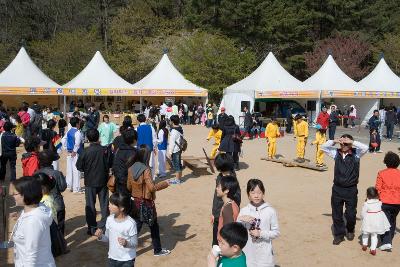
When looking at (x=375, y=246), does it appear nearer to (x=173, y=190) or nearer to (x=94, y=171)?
(x=94, y=171)

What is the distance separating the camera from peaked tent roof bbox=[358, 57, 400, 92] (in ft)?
83.1

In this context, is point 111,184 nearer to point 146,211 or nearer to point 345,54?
point 146,211

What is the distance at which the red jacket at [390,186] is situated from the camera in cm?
616

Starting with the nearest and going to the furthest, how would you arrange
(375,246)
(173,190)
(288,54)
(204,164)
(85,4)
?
1. (375,246)
2. (173,190)
3. (204,164)
4. (288,54)
5. (85,4)

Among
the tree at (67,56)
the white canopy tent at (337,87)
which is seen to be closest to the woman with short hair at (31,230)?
the white canopy tent at (337,87)

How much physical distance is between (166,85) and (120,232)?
22.4m

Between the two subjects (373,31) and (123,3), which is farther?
(123,3)

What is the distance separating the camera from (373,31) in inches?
1687

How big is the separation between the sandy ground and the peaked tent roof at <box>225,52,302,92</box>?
12.1m

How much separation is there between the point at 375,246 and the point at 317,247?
2.56ft

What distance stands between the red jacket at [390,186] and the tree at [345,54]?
3370 centimetres

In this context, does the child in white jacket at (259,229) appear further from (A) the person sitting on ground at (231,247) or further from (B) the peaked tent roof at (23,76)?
(B) the peaked tent roof at (23,76)

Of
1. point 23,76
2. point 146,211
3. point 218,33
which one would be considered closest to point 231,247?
point 146,211

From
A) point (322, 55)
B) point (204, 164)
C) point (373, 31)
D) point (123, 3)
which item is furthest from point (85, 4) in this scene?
point (204, 164)
